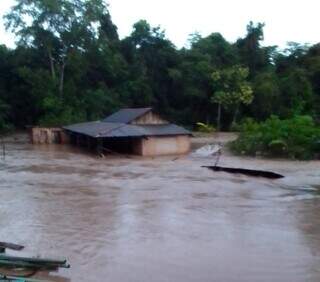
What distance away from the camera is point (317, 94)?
132 ft

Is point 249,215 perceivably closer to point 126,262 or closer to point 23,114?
point 126,262

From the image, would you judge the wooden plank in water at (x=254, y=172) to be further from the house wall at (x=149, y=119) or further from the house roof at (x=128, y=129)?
the house wall at (x=149, y=119)

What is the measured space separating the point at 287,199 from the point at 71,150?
649 inches

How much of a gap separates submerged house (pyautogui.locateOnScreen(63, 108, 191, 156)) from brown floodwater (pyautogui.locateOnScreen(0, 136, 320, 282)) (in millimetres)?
4533

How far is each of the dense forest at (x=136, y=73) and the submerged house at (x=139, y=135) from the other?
778 centimetres

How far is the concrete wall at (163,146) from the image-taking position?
25375 millimetres

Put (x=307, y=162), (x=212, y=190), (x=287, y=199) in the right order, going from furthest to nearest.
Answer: (x=307, y=162)
(x=212, y=190)
(x=287, y=199)

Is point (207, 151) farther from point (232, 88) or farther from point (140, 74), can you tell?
point (140, 74)

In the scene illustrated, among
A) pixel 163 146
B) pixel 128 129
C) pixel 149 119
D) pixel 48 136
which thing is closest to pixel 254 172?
pixel 163 146

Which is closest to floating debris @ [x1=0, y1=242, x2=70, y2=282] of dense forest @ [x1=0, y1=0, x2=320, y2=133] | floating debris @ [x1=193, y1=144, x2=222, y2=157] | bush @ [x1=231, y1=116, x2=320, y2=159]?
bush @ [x1=231, y1=116, x2=320, y2=159]

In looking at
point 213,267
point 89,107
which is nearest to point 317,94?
point 89,107

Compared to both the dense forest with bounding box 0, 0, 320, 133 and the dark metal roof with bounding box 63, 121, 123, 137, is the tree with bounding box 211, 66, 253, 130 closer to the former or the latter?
the dense forest with bounding box 0, 0, 320, 133

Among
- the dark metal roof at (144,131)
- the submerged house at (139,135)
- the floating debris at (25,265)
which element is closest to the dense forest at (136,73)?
the submerged house at (139,135)

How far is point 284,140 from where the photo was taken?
23938mm
